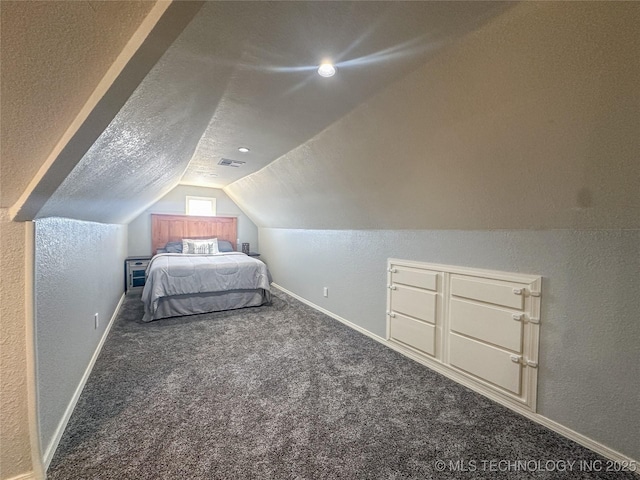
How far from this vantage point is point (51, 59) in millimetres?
733

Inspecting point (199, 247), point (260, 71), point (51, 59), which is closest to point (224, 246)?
point (199, 247)

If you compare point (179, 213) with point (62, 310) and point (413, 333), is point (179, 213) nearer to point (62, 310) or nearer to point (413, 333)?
point (62, 310)

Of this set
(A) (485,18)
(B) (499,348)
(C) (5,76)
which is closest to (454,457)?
(B) (499,348)

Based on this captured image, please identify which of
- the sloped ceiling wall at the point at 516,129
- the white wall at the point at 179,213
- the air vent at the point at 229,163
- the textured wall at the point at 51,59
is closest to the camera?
the textured wall at the point at 51,59

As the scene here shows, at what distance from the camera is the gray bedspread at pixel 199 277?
350cm

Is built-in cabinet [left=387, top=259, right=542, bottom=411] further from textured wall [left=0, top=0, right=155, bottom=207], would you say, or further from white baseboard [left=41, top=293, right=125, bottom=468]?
white baseboard [left=41, top=293, right=125, bottom=468]

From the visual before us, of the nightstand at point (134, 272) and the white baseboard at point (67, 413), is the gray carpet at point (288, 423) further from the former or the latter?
the nightstand at point (134, 272)

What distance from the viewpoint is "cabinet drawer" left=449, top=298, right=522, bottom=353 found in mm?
1862

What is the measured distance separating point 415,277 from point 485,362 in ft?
2.72

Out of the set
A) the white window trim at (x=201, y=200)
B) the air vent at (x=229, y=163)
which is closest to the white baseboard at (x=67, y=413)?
the air vent at (x=229, y=163)

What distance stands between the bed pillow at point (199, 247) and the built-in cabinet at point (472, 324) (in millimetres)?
3640

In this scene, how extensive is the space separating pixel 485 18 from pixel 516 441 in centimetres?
212

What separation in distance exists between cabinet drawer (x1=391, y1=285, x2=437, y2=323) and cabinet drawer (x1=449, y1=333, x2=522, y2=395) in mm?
257

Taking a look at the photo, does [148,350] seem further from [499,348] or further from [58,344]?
[499,348]
